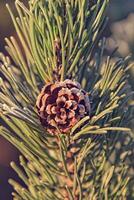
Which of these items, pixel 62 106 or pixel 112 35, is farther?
pixel 112 35

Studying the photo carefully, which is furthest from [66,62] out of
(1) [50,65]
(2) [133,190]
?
(2) [133,190]

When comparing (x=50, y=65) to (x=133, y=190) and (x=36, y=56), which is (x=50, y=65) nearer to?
(x=36, y=56)

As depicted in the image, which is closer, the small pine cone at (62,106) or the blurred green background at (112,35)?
the small pine cone at (62,106)

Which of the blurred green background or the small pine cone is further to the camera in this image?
the blurred green background
